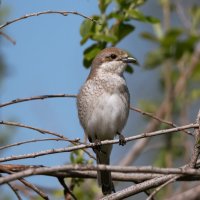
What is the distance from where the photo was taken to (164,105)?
6.05m

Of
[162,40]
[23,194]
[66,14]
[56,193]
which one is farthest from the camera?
[162,40]

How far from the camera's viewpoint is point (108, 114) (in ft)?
15.9

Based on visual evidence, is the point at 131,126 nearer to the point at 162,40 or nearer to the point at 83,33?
the point at 162,40

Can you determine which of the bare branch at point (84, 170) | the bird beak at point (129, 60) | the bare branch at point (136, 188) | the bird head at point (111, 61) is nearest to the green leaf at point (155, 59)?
the bird head at point (111, 61)

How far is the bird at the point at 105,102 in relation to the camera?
486 centimetres

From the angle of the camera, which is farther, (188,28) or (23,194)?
(188,28)

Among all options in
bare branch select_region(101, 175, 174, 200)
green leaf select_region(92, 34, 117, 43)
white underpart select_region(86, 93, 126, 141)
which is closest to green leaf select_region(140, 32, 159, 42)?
white underpart select_region(86, 93, 126, 141)

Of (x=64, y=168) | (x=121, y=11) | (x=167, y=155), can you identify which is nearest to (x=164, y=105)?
(x=167, y=155)

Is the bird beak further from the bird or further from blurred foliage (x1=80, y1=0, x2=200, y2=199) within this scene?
blurred foliage (x1=80, y1=0, x2=200, y2=199)

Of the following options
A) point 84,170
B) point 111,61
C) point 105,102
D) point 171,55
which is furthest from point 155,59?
point 84,170

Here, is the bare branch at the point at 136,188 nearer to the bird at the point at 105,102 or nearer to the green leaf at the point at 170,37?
the bird at the point at 105,102

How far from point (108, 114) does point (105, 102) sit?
0.34ft

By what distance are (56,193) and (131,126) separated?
562 cm

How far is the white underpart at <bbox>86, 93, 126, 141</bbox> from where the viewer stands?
15.9 feet
